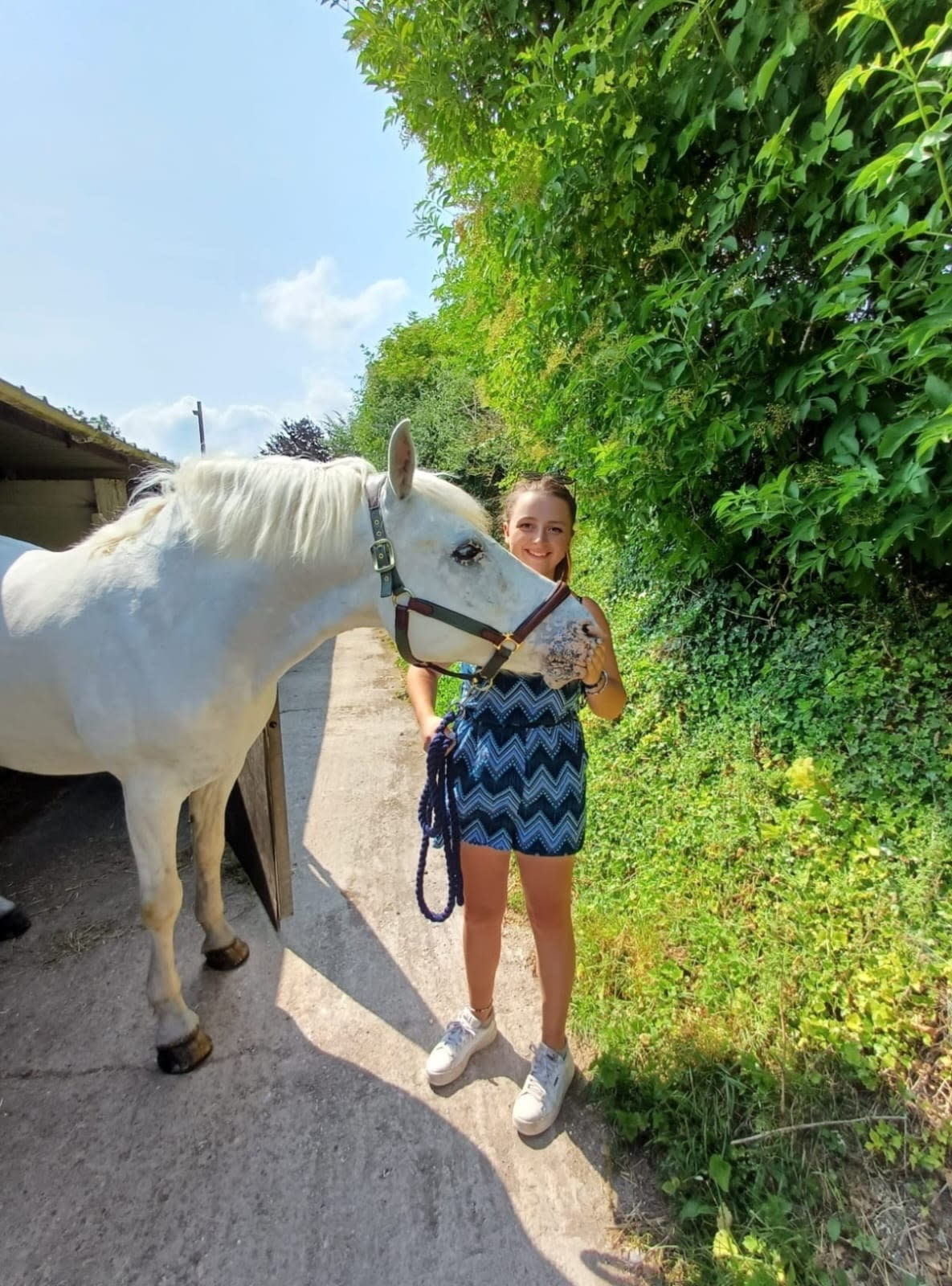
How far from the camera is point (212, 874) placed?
2.42 metres

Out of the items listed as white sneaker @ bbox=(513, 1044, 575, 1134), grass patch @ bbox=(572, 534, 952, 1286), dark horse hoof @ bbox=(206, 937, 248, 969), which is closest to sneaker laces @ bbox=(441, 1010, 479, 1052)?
white sneaker @ bbox=(513, 1044, 575, 1134)

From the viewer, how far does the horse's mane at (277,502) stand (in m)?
1.61

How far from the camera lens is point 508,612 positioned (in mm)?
1535

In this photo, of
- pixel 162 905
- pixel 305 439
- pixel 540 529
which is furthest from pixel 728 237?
pixel 305 439

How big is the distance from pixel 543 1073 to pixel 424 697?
4.21ft

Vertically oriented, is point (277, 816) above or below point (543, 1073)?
above

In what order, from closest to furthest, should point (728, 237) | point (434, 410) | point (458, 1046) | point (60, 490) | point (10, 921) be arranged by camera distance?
point (458, 1046) → point (728, 237) → point (10, 921) → point (60, 490) → point (434, 410)

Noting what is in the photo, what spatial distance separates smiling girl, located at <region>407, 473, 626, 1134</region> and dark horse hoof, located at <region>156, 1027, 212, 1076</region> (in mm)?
1151

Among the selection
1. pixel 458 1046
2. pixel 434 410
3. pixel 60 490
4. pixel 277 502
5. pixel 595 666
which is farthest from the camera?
pixel 434 410

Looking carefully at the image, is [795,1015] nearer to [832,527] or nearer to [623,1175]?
[623,1175]

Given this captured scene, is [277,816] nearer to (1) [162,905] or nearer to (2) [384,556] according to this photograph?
(1) [162,905]

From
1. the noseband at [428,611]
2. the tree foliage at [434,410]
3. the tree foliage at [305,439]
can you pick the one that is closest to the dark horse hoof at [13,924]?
the noseband at [428,611]

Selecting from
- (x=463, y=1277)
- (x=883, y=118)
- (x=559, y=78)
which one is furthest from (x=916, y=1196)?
(x=559, y=78)

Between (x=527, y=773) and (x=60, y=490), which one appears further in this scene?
(x=60, y=490)
